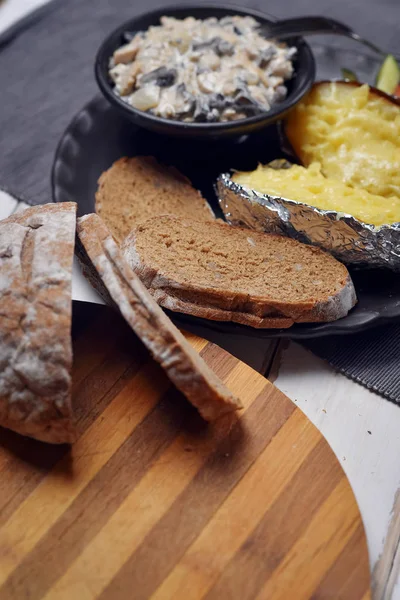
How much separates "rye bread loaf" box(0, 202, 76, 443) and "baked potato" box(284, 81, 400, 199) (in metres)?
1.46

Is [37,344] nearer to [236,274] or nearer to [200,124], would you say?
[236,274]

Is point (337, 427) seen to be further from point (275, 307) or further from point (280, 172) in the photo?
point (280, 172)

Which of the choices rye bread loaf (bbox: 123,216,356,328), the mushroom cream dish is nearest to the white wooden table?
rye bread loaf (bbox: 123,216,356,328)

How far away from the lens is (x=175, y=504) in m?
1.97

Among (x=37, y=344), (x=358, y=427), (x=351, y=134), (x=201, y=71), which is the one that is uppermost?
(x=201, y=71)

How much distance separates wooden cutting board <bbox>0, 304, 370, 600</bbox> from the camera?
1.83 m

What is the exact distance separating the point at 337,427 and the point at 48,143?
219 centimetres

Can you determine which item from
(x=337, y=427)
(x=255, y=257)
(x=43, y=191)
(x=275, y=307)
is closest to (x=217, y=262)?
(x=255, y=257)

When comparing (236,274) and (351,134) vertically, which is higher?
(351,134)

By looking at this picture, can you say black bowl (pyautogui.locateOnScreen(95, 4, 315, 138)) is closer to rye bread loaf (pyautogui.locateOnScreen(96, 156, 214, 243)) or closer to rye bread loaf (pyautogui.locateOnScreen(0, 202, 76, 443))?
rye bread loaf (pyautogui.locateOnScreen(96, 156, 214, 243))

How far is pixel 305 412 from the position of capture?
2.38 metres

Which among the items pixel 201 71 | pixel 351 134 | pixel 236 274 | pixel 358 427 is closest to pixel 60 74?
pixel 201 71

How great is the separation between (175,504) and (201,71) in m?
2.09

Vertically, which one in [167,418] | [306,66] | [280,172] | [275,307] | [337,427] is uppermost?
[306,66]
